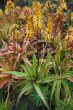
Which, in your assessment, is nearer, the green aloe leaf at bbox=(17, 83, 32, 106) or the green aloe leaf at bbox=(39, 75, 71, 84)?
the green aloe leaf at bbox=(17, 83, 32, 106)

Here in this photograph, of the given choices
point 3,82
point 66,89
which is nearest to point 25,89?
point 3,82

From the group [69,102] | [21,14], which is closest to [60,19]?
[21,14]

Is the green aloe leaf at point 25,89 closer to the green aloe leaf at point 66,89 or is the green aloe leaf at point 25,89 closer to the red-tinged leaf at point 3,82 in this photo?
the red-tinged leaf at point 3,82

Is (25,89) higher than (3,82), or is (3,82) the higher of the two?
(3,82)

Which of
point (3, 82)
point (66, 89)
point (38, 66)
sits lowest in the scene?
point (66, 89)

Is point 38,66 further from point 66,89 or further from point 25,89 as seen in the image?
point 66,89

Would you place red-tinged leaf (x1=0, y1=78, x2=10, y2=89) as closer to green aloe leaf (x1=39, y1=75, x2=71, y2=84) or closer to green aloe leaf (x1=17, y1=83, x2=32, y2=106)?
green aloe leaf (x1=17, y1=83, x2=32, y2=106)

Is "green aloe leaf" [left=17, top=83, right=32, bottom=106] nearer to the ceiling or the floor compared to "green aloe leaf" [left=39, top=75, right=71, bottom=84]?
nearer to the floor

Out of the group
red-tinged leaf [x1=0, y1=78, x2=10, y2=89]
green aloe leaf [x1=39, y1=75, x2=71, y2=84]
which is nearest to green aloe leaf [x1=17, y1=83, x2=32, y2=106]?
green aloe leaf [x1=39, y1=75, x2=71, y2=84]

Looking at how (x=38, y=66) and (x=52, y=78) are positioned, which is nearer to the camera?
(x=52, y=78)

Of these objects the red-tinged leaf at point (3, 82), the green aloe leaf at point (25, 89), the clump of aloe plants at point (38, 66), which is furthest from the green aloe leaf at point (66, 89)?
the red-tinged leaf at point (3, 82)

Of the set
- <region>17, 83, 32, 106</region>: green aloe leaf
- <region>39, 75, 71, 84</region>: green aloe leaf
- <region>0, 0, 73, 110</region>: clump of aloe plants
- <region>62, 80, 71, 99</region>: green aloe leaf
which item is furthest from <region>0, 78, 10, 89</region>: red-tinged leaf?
<region>62, 80, 71, 99</region>: green aloe leaf

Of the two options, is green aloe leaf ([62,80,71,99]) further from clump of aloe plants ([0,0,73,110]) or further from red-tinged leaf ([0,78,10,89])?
red-tinged leaf ([0,78,10,89])

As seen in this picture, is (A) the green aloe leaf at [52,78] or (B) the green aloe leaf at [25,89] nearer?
(B) the green aloe leaf at [25,89]
